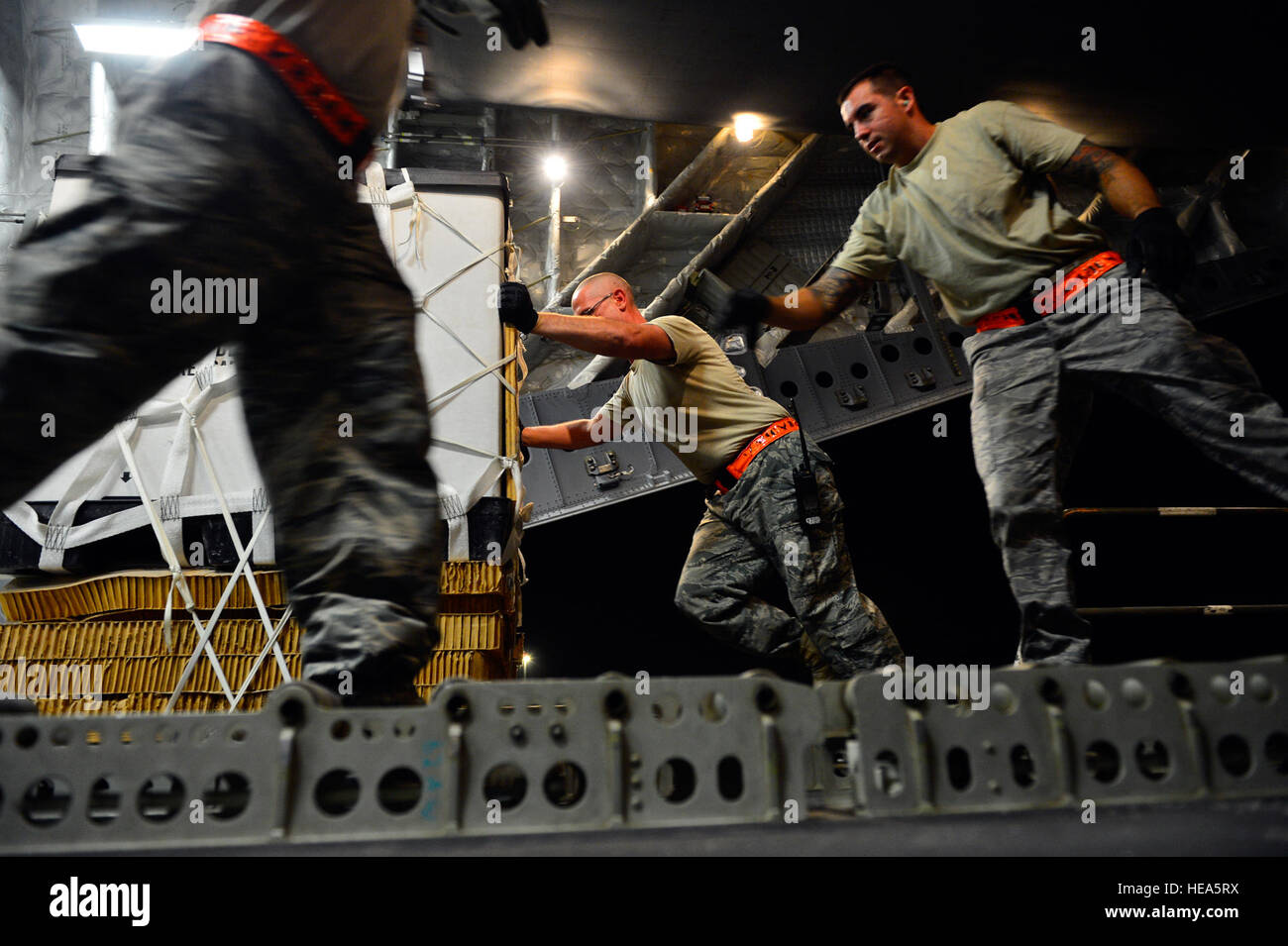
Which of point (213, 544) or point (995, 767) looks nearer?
point (995, 767)

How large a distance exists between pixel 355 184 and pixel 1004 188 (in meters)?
1.53

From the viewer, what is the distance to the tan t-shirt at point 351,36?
4.07 feet

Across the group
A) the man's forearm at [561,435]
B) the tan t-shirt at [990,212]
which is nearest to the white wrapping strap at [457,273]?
the man's forearm at [561,435]

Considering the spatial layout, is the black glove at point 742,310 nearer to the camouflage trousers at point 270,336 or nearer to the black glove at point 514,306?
the black glove at point 514,306

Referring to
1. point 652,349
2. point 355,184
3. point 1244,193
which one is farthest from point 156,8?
point 1244,193

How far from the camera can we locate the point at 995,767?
84cm

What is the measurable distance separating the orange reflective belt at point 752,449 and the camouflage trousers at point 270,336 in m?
1.89

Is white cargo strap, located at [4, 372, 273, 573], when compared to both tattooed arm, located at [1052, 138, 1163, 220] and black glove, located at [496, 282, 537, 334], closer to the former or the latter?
black glove, located at [496, 282, 537, 334]

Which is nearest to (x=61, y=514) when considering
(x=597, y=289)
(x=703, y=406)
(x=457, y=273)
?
(x=457, y=273)

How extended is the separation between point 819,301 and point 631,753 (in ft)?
5.45

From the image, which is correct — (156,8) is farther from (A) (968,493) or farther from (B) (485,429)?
(A) (968,493)

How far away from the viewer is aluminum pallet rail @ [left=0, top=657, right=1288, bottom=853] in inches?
30.9

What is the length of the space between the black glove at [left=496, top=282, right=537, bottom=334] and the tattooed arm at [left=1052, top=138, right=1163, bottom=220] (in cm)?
145

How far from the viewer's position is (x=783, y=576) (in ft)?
9.75
